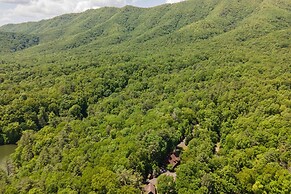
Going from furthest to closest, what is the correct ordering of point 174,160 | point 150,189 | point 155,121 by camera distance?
point 155,121 < point 174,160 < point 150,189

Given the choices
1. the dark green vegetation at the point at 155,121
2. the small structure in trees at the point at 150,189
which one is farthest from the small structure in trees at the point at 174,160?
the small structure in trees at the point at 150,189

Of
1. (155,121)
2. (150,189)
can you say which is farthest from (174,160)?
(155,121)

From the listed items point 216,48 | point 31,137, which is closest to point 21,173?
point 31,137

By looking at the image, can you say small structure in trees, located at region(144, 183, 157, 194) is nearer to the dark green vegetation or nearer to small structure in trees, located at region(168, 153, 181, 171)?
the dark green vegetation

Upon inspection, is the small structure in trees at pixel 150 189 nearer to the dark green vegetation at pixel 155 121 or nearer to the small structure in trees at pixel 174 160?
the dark green vegetation at pixel 155 121

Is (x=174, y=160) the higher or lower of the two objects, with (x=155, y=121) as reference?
lower

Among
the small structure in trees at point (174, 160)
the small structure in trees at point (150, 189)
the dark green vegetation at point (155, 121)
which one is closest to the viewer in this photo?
the dark green vegetation at point (155, 121)

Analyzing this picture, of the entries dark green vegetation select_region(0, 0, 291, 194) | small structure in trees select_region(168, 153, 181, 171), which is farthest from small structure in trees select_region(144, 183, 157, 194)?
small structure in trees select_region(168, 153, 181, 171)

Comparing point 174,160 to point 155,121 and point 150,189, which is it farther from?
point 155,121
